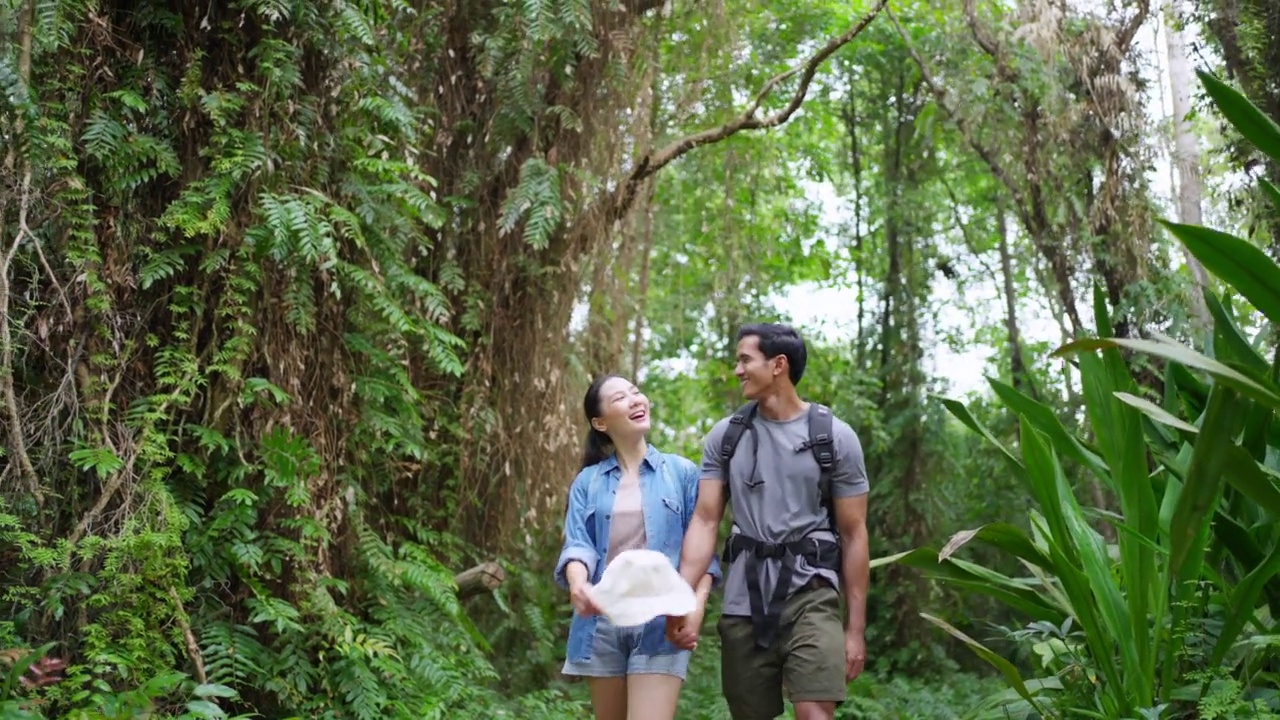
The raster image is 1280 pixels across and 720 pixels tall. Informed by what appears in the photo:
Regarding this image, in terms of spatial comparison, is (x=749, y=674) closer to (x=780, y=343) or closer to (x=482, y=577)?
(x=780, y=343)

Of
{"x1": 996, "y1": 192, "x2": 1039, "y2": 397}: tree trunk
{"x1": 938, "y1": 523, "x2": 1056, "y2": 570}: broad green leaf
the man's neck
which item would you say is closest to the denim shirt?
the man's neck

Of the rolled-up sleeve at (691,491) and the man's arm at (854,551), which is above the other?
the rolled-up sleeve at (691,491)

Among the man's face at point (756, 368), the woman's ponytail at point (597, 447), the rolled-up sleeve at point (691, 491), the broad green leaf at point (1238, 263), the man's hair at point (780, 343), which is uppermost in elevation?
the broad green leaf at point (1238, 263)

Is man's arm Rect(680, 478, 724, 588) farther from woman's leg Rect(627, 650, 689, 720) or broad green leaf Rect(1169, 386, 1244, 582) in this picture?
broad green leaf Rect(1169, 386, 1244, 582)

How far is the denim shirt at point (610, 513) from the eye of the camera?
3.81 meters

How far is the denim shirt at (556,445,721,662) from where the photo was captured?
3811 mm

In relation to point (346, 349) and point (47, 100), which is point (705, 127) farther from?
point (47, 100)

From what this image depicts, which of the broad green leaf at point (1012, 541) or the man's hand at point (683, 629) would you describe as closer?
the man's hand at point (683, 629)

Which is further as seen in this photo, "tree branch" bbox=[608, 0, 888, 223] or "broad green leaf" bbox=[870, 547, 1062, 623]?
"tree branch" bbox=[608, 0, 888, 223]

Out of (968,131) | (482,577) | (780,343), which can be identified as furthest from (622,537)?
(968,131)

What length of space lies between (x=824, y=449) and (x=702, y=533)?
46 cm

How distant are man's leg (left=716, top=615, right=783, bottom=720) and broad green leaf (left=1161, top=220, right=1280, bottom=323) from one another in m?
1.59

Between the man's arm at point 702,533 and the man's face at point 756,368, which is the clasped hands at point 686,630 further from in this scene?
the man's face at point 756,368

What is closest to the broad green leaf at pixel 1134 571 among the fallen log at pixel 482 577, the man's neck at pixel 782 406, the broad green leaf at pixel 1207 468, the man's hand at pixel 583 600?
the broad green leaf at pixel 1207 468
